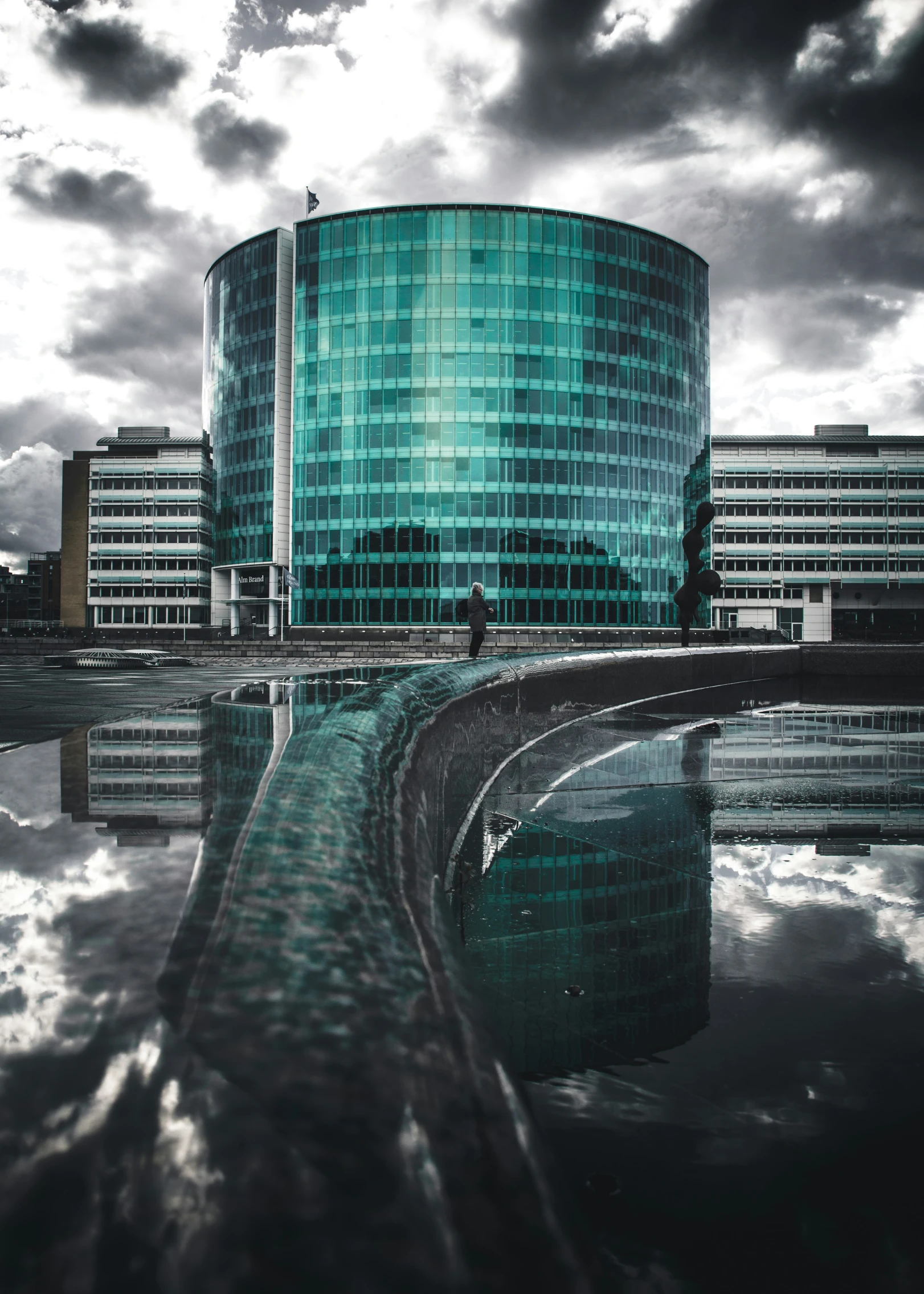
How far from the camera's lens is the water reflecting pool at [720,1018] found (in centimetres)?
97

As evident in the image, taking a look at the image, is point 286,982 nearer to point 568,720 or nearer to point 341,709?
point 341,709

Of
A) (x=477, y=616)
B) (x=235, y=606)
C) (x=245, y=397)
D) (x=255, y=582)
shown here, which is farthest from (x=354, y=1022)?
(x=235, y=606)

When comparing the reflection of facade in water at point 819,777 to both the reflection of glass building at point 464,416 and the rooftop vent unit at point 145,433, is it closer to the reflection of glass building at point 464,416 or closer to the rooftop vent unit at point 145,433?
the reflection of glass building at point 464,416

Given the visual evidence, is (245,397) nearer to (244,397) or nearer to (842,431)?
(244,397)

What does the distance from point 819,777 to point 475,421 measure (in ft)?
192

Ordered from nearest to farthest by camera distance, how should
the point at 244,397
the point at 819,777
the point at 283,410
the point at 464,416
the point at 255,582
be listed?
the point at 819,777 < the point at 464,416 < the point at 283,410 < the point at 244,397 < the point at 255,582

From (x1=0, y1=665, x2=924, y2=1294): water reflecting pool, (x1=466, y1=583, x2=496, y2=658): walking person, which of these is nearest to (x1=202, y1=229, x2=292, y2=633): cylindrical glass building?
(x1=466, y1=583, x2=496, y2=658): walking person

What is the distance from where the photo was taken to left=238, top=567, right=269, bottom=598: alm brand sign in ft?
221

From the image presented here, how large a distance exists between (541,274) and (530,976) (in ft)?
220

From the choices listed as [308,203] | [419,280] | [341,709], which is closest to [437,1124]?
[341,709]

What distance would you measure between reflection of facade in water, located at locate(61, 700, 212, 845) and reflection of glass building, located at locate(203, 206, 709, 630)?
56.3 m

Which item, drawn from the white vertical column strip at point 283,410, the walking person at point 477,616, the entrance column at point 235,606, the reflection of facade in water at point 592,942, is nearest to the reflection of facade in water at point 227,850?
the reflection of facade in water at point 592,942

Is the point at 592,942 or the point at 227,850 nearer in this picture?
the point at 227,850

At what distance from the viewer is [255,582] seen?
226 ft
